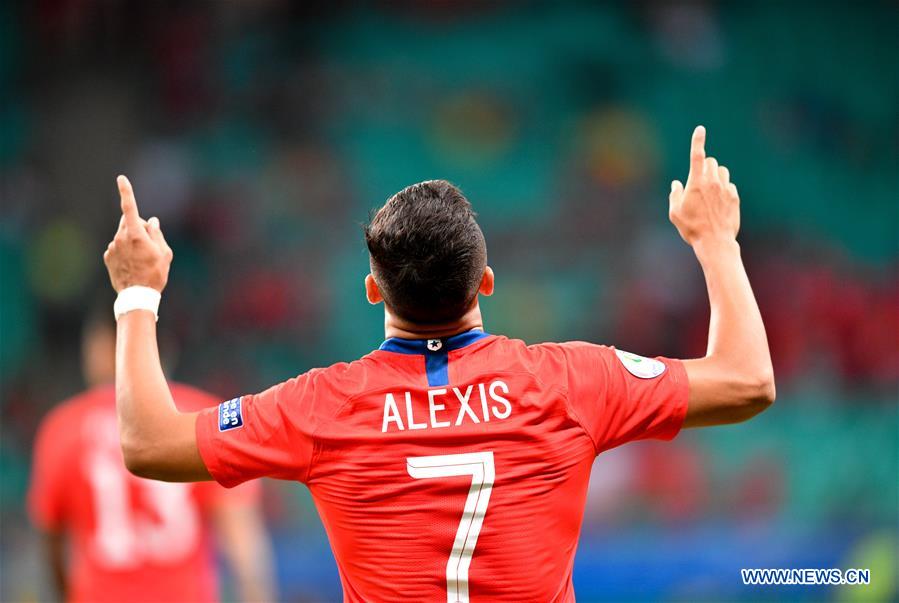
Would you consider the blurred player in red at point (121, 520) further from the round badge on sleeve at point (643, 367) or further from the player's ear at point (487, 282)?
the round badge on sleeve at point (643, 367)

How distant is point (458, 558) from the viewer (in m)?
1.71

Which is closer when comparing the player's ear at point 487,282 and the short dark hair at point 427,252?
the short dark hair at point 427,252

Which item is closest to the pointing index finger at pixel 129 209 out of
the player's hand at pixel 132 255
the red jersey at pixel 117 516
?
the player's hand at pixel 132 255

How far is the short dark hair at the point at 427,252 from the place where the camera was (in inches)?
68.2

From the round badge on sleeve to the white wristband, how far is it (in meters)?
0.82

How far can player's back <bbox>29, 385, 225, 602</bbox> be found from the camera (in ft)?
13.1

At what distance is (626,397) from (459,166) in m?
7.77

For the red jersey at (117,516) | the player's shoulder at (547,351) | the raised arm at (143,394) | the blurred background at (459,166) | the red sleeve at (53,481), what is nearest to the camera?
the raised arm at (143,394)

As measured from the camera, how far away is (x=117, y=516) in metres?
4.01

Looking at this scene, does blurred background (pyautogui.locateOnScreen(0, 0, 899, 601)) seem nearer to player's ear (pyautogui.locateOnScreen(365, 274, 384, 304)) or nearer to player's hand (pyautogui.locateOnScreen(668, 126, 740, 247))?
player's hand (pyautogui.locateOnScreen(668, 126, 740, 247))

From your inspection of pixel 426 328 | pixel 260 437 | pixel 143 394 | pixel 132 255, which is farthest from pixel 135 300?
pixel 426 328

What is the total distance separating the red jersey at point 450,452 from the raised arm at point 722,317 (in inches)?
2.0

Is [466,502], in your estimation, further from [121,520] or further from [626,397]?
[121,520]

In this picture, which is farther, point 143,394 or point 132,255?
point 132,255
